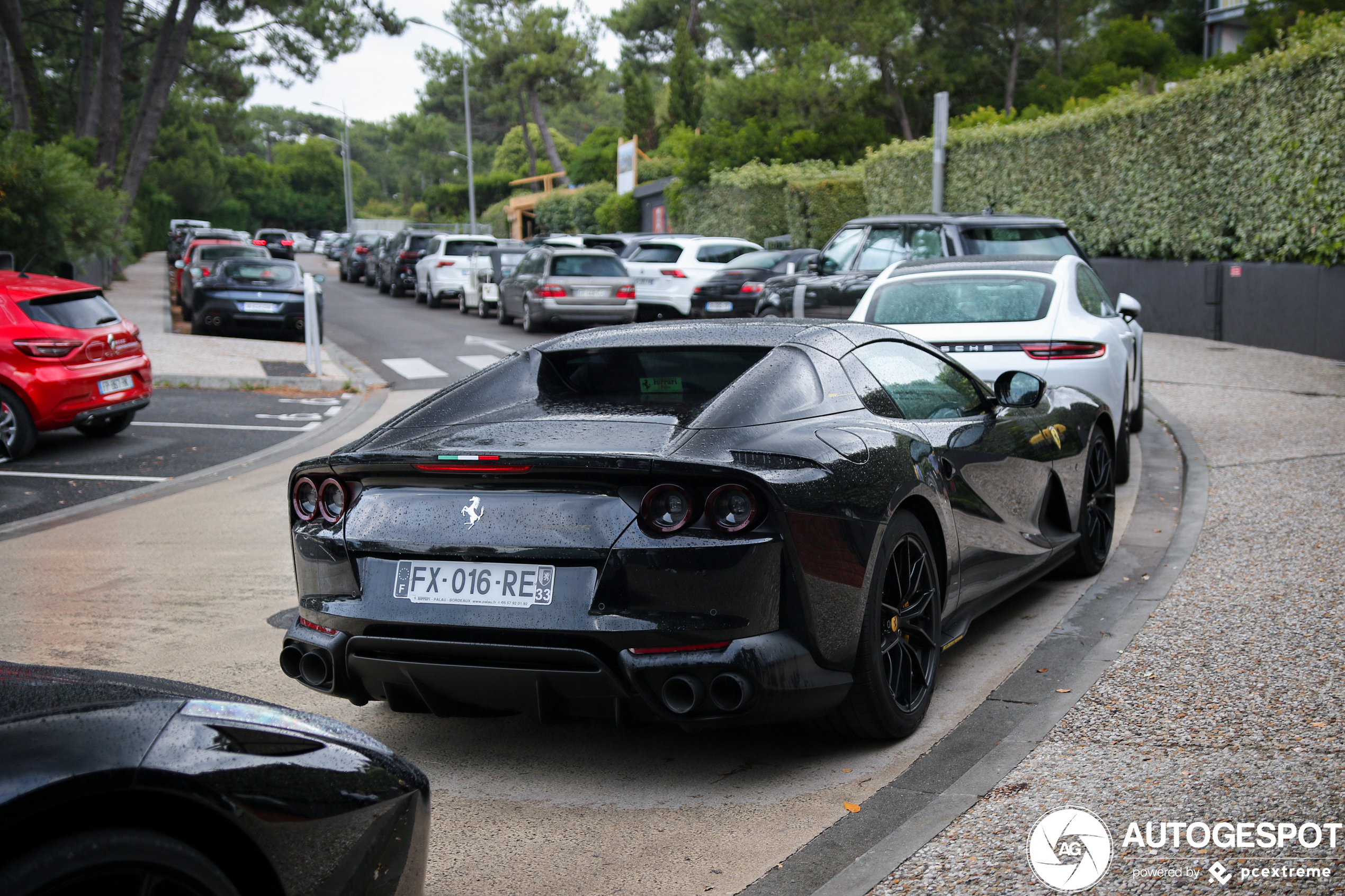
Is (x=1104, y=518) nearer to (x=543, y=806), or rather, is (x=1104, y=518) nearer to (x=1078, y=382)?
(x=1078, y=382)

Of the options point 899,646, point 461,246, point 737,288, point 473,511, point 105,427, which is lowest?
point 105,427

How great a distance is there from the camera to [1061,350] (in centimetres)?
826

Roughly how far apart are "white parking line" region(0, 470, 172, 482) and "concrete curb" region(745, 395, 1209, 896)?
769 centimetres

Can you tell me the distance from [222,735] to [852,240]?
11.5 m

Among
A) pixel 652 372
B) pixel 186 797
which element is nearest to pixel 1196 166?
pixel 652 372

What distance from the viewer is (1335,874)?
304 cm

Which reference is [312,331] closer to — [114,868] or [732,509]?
[732,509]

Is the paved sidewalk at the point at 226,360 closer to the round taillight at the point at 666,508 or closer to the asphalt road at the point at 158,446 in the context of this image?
the asphalt road at the point at 158,446

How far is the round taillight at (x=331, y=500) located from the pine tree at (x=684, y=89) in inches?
2016

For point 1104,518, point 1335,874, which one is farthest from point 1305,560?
point 1335,874

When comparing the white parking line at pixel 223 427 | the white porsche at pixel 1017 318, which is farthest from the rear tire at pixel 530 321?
the white porsche at pixel 1017 318

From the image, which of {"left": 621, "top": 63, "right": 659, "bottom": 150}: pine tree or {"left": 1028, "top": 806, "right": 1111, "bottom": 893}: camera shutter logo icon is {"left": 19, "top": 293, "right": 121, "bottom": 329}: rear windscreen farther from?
{"left": 621, "top": 63, "right": 659, "bottom": 150}: pine tree

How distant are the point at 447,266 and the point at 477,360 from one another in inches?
467

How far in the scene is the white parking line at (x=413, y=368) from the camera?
18.1 meters
